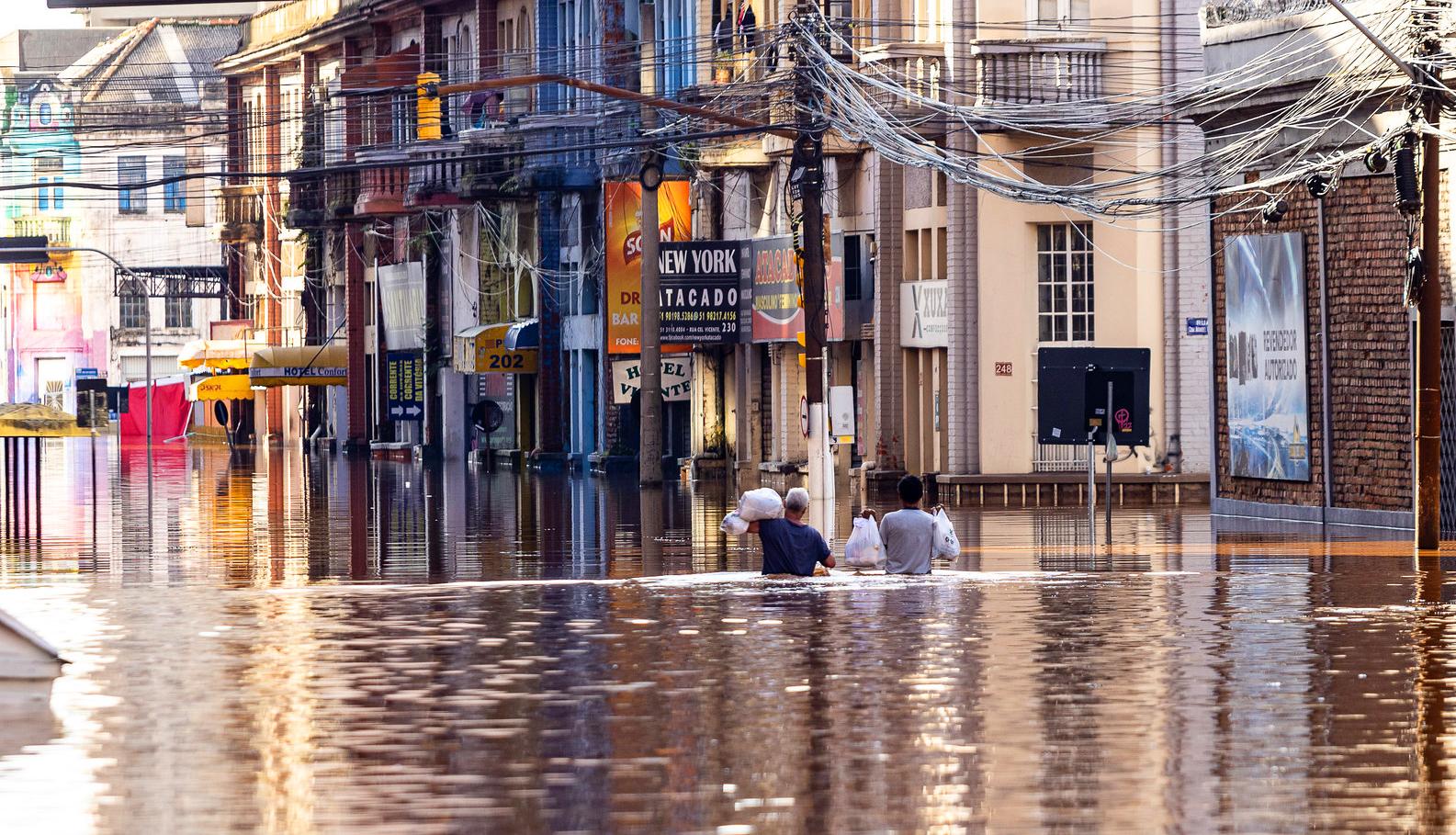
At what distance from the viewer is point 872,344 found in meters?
54.1

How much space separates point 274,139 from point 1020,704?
87.9 m

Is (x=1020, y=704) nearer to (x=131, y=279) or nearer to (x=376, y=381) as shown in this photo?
(x=376, y=381)

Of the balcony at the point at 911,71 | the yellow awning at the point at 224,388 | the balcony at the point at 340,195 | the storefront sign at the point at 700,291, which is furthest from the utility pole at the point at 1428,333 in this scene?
the yellow awning at the point at 224,388

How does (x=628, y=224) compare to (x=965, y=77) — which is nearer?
(x=965, y=77)

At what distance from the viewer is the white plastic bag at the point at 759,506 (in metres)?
26.1

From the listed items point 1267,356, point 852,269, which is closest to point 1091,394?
point 1267,356

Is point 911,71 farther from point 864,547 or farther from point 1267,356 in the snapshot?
point 864,547

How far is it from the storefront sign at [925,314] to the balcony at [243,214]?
56426mm

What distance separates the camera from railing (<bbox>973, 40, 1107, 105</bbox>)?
4744 cm

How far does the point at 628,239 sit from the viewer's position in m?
62.8

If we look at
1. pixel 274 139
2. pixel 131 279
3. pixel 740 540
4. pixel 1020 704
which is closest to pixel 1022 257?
pixel 740 540

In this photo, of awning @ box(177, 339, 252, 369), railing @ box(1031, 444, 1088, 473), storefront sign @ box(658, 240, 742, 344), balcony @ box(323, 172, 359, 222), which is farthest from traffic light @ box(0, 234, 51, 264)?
awning @ box(177, 339, 252, 369)

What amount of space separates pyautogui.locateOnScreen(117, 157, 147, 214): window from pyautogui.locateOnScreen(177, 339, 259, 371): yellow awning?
62.1 feet

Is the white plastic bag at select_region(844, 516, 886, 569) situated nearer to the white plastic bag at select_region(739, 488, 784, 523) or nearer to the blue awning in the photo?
the white plastic bag at select_region(739, 488, 784, 523)
